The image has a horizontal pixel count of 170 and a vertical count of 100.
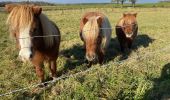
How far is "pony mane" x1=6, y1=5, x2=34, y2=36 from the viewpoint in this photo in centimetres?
537

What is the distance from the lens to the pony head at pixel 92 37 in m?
7.45

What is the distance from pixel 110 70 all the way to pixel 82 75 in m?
0.63

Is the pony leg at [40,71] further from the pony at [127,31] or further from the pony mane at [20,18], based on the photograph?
the pony at [127,31]

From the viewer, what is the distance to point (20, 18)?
5.41m

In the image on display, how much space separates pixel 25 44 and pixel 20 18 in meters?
0.49

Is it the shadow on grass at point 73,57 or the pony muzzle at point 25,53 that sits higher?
the pony muzzle at point 25,53

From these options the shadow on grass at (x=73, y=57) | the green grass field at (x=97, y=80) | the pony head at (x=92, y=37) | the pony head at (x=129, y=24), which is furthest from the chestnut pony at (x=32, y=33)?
the pony head at (x=129, y=24)

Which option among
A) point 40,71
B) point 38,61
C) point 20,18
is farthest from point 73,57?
point 20,18

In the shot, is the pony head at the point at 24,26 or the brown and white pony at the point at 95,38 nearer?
the pony head at the point at 24,26

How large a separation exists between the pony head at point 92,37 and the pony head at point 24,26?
2.03 m

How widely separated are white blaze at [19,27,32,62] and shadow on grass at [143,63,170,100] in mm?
A: 2391

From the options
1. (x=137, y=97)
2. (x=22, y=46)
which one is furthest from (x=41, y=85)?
(x=137, y=97)

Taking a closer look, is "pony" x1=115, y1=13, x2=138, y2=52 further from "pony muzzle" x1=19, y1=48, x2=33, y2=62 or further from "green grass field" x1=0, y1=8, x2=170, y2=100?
"pony muzzle" x1=19, y1=48, x2=33, y2=62

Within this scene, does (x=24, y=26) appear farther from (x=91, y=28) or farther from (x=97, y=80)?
(x=91, y=28)
